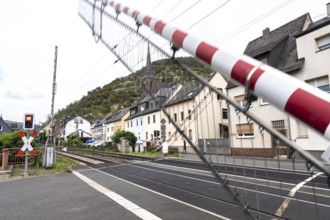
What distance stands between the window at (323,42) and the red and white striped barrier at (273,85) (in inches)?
762

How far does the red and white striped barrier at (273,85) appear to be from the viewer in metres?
1.41

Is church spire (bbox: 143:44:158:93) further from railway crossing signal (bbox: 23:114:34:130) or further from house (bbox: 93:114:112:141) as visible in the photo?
house (bbox: 93:114:112:141)

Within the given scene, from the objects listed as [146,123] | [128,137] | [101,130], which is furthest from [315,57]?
[101,130]

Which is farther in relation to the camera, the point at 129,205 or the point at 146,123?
the point at 146,123

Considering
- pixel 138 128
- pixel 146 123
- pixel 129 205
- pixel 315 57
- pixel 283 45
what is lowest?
pixel 129 205

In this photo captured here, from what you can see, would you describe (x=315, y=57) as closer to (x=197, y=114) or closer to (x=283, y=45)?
(x=283, y=45)

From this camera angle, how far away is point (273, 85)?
1.62 meters

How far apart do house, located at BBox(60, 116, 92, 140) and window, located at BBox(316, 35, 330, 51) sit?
84.3m

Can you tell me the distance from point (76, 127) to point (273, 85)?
9747 centimetres

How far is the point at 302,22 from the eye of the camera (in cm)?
2422

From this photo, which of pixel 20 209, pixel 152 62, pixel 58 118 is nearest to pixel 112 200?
pixel 20 209

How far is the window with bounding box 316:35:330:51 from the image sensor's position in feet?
59.3

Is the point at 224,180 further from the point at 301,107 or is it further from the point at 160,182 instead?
the point at 160,182

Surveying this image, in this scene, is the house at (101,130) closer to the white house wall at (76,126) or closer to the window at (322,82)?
the white house wall at (76,126)
